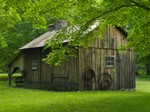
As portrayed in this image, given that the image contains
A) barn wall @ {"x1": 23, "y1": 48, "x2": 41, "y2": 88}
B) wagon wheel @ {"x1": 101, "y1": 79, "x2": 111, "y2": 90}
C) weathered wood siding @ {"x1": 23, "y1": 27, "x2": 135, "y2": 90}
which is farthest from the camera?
barn wall @ {"x1": 23, "y1": 48, "x2": 41, "y2": 88}

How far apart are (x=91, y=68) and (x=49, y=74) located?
4.62 meters

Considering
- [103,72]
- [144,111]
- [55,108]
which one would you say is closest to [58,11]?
[55,108]

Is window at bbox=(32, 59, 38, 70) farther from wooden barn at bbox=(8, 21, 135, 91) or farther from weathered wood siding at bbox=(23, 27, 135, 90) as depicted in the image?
weathered wood siding at bbox=(23, 27, 135, 90)

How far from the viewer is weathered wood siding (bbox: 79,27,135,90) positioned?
3024cm

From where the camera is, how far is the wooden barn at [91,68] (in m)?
30.0

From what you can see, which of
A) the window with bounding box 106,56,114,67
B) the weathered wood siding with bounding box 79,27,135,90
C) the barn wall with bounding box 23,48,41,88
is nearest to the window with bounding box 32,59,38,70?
the barn wall with bounding box 23,48,41,88

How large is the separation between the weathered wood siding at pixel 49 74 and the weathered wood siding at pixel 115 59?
86 centimetres

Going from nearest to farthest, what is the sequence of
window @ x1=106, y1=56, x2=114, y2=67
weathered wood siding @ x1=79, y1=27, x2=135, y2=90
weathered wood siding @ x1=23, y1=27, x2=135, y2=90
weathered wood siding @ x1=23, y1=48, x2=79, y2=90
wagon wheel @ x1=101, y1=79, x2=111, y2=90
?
weathered wood siding @ x1=23, y1=27, x2=135, y2=90 < weathered wood siding @ x1=23, y1=48, x2=79, y2=90 < weathered wood siding @ x1=79, y1=27, x2=135, y2=90 < wagon wheel @ x1=101, y1=79, x2=111, y2=90 < window @ x1=106, y1=56, x2=114, y2=67

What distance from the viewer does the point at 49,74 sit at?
32.8m

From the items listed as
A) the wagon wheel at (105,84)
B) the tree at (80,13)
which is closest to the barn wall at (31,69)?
→ the wagon wheel at (105,84)

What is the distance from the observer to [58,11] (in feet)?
60.3

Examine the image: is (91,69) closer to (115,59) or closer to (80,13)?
(115,59)

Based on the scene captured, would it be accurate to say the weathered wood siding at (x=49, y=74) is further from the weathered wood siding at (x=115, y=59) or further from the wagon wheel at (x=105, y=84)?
the wagon wheel at (x=105, y=84)

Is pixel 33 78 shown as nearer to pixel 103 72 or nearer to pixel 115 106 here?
pixel 103 72
